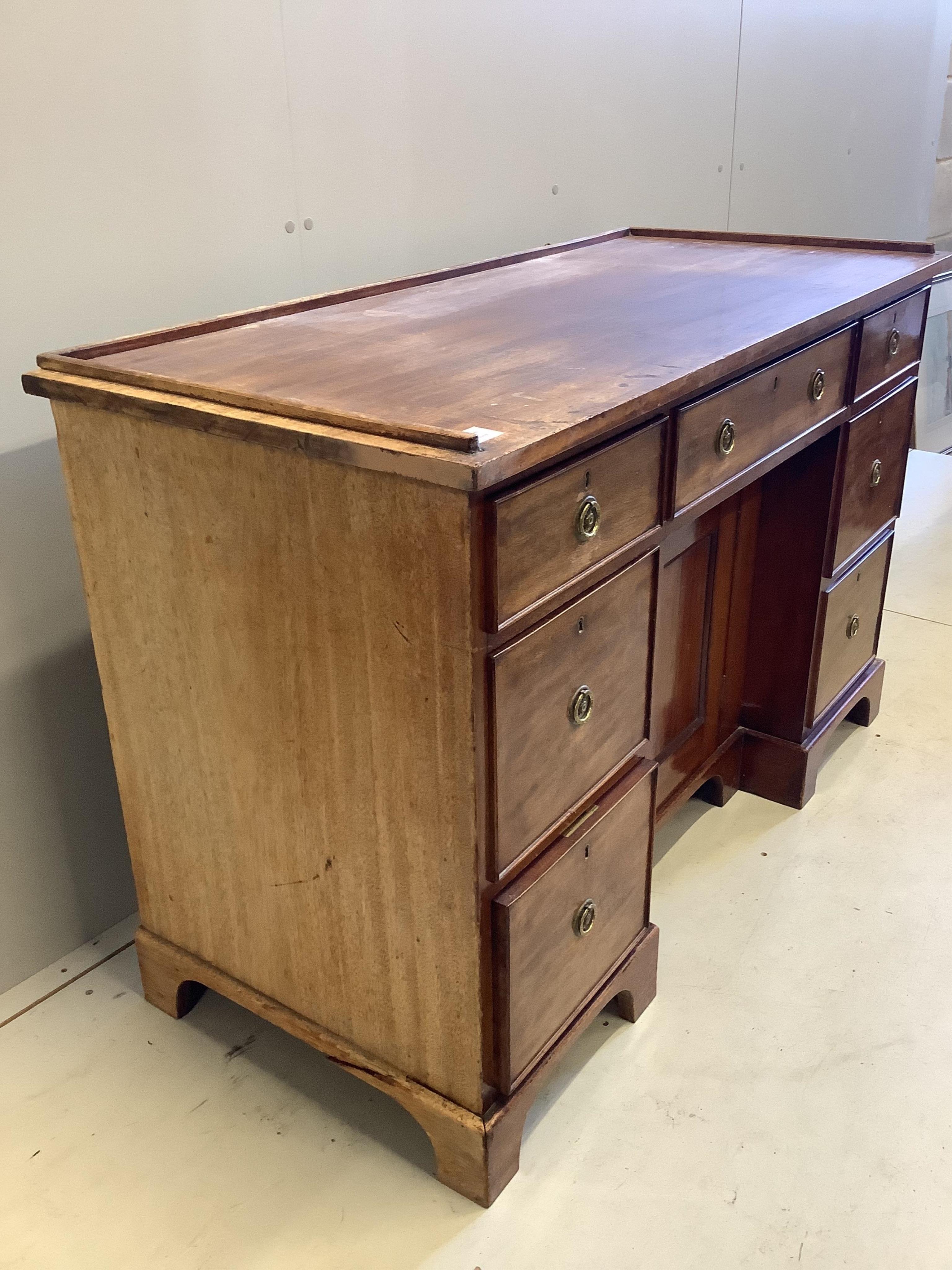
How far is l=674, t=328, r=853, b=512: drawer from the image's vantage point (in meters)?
1.36

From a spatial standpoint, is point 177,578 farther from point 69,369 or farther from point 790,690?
point 790,690

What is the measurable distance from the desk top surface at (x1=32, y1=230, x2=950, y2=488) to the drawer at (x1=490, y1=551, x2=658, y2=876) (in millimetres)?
219

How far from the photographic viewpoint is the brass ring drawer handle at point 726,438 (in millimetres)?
1419

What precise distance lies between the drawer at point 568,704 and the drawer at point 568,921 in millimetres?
44

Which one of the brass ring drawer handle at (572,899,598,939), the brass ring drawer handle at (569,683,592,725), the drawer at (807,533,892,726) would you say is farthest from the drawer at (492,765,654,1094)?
the drawer at (807,533,892,726)

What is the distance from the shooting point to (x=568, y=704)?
1.26 m

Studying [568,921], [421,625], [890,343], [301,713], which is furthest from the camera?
[890,343]

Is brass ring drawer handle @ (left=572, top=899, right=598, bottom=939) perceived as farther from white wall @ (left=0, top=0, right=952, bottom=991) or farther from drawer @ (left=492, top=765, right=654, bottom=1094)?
white wall @ (left=0, top=0, right=952, bottom=991)

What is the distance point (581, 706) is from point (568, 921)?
0.93 feet

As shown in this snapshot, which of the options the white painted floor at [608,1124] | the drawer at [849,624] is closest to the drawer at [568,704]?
the white painted floor at [608,1124]

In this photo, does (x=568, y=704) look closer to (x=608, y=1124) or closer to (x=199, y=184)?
(x=608, y=1124)

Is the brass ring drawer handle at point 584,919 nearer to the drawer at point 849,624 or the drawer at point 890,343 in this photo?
the drawer at point 849,624

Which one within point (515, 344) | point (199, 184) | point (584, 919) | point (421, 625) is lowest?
point (584, 919)

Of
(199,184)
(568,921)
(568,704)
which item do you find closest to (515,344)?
(568,704)
